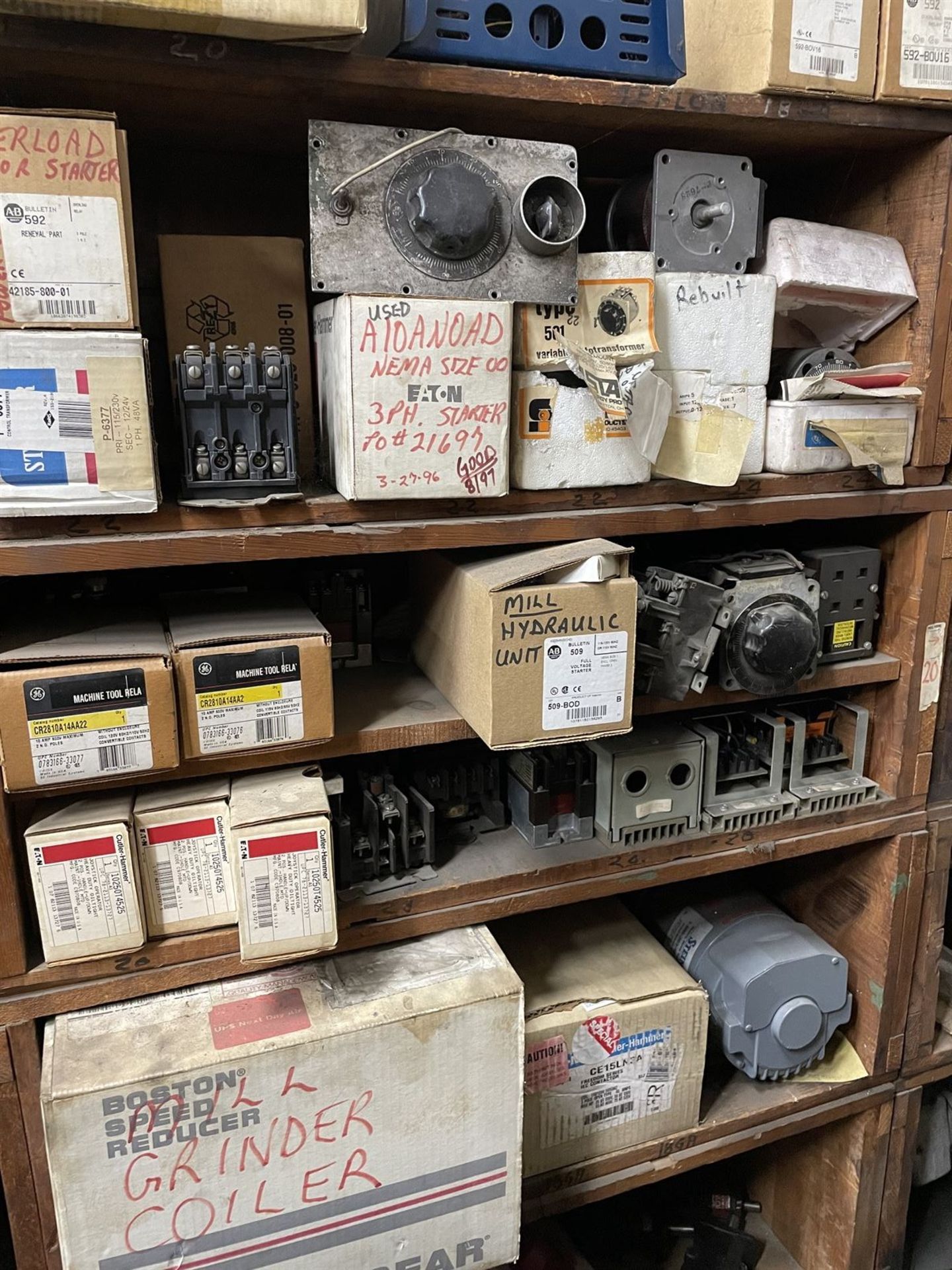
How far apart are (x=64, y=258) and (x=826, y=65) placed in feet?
2.75

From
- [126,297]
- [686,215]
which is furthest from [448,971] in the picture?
[686,215]

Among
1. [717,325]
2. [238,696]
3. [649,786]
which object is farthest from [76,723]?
[717,325]

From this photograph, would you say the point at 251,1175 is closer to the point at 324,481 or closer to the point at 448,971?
the point at 448,971

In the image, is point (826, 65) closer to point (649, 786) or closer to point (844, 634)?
point (844, 634)

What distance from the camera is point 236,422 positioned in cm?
94

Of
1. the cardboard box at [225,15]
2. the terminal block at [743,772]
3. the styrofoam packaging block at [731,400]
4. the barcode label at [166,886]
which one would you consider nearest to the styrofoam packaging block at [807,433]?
the styrofoam packaging block at [731,400]

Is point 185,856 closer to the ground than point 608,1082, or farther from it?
farther from it

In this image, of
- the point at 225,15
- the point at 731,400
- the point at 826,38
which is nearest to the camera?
the point at 225,15

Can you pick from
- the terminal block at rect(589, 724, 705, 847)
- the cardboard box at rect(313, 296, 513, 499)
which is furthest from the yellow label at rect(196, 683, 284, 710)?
the terminal block at rect(589, 724, 705, 847)

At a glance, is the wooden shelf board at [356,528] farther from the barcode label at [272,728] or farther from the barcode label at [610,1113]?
the barcode label at [610,1113]

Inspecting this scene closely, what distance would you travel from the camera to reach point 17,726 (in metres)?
0.90

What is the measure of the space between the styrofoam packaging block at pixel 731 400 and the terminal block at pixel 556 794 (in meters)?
0.44

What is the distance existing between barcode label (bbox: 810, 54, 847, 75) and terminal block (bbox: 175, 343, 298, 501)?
2.20 feet

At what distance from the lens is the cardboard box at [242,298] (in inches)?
43.9
